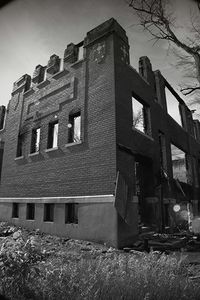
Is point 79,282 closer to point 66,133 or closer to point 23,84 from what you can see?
point 66,133

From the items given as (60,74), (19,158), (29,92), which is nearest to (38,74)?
(29,92)

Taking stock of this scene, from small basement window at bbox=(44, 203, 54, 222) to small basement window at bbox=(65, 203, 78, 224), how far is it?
3.96 ft

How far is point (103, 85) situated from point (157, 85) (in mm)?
5931

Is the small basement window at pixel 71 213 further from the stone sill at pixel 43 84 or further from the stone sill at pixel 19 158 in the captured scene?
the stone sill at pixel 43 84

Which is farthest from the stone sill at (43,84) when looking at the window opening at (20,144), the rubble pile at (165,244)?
the rubble pile at (165,244)

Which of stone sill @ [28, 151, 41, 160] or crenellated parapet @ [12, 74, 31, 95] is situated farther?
crenellated parapet @ [12, 74, 31, 95]

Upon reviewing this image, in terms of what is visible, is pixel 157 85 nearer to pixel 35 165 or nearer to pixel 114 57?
pixel 114 57

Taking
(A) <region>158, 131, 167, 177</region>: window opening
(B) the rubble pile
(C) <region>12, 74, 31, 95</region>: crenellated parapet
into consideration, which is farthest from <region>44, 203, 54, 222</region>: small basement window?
(C) <region>12, 74, 31, 95</region>: crenellated parapet

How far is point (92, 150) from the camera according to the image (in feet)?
33.4

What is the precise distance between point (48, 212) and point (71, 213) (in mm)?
1571

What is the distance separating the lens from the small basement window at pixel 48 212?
11.2 meters

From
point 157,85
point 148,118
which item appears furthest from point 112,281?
point 157,85

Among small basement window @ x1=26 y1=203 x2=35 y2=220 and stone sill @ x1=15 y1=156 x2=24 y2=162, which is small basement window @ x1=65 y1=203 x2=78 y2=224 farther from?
stone sill @ x1=15 y1=156 x2=24 y2=162

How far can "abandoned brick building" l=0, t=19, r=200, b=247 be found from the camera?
30.7 ft
